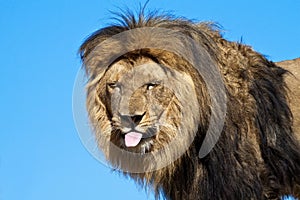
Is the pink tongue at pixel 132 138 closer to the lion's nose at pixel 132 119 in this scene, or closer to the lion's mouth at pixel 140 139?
the lion's mouth at pixel 140 139

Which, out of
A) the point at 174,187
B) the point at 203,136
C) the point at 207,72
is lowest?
the point at 174,187

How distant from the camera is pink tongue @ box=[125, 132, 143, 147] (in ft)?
21.1

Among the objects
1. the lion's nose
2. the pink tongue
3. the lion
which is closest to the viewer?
the lion's nose

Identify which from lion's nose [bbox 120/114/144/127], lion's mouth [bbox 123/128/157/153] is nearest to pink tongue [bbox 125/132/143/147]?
lion's mouth [bbox 123/128/157/153]

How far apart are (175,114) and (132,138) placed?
433 millimetres

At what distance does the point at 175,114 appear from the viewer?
6598mm

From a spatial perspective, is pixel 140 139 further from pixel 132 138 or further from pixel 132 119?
pixel 132 119

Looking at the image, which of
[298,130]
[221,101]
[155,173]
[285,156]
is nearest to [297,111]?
[298,130]

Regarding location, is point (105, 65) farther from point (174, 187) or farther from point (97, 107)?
point (174, 187)

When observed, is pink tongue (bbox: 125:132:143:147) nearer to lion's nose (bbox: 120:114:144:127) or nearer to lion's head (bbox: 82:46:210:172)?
lion's head (bbox: 82:46:210:172)

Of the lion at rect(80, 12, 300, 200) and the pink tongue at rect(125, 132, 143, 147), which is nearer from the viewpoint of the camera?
the pink tongue at rect(125, 132, 143, 147)

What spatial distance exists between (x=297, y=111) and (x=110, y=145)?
2.25 metres

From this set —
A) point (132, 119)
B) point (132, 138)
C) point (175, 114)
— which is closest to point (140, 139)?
point (132, 138)

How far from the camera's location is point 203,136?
22.2 ft
